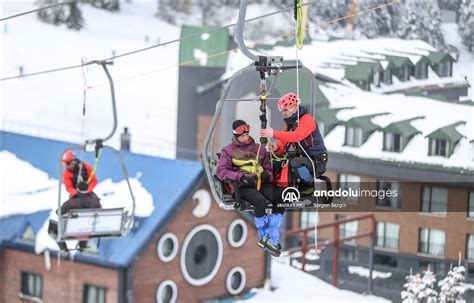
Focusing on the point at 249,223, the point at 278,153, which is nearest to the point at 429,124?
the point at 249,223

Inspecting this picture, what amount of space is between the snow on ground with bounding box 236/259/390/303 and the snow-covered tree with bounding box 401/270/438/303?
1.63 ft

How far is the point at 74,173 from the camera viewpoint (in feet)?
27.2

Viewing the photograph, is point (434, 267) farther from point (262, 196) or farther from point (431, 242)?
point (262, 196)

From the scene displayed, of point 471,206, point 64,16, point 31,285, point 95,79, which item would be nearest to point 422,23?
point 471,206

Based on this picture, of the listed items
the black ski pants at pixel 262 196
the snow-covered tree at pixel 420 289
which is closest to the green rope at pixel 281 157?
the black ski pants at pixel 262 196

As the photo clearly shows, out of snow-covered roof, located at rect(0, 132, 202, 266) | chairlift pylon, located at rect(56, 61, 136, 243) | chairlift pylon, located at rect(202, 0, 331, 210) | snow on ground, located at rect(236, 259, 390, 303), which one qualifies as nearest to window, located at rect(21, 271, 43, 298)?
snow-covered roof, located at rect(0, 132, 202, 266)

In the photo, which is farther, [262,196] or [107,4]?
[107,4]

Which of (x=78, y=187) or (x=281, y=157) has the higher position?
(x=281, y=157)

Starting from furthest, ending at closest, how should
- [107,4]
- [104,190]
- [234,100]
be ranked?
[107,4] → [104,190] → [234,100]

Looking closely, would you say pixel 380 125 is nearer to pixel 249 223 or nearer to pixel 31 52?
pixel 249 223

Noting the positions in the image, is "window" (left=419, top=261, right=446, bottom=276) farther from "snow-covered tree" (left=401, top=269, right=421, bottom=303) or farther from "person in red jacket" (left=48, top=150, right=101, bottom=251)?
"person in red jacket" (left=48, top=150, right=101, bottom=251)

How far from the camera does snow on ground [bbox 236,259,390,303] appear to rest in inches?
502

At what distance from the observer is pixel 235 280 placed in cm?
1323

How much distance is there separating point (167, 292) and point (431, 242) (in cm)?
388
